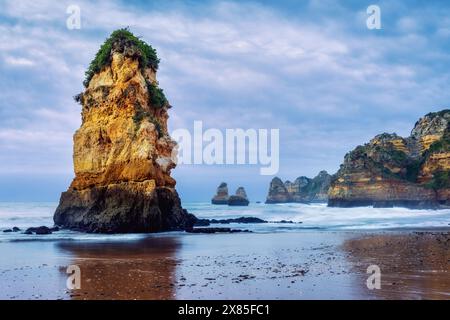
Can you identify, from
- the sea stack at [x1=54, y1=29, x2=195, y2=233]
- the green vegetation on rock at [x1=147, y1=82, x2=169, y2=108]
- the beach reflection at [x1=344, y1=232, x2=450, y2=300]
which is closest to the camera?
the beach reflection at [x1=344, y1=232, x2=450, y2=300]

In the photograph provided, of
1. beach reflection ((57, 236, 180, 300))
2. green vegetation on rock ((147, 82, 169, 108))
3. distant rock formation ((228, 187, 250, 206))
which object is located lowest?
distant rock formation ((228, 187, 250, 206))

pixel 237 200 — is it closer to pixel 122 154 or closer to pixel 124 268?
pixel 122 154

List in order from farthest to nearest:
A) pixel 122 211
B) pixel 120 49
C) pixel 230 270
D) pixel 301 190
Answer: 1. pixel 301 190
2. pixel 120 49
3. pixel 122 211
4. pixel 230 270

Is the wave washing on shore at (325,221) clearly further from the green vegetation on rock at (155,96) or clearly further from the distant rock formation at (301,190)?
the distant rock formation at (301,190)

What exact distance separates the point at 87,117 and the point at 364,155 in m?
55.5

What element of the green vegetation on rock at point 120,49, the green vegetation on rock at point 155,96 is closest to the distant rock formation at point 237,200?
the green vegetation on rock at point 155,96

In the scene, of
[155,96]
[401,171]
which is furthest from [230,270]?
[401,171]

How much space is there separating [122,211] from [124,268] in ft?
55.5

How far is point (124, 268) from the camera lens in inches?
606

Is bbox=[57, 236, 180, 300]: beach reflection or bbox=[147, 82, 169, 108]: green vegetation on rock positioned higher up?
bbox=[147, 82, 169, 108]: green vegetation on rock

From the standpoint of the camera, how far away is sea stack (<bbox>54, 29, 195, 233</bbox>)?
32.3 metres

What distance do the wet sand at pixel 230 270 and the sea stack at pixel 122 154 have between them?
8.64m

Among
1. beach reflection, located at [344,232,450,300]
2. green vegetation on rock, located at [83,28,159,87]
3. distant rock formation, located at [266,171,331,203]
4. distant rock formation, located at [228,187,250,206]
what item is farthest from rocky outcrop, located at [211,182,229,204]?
beach reflection, located at [344,232,450,300]

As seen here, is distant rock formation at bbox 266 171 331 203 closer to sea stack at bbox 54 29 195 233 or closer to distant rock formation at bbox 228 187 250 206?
distant rock formation at bbox 228 187 250 206
